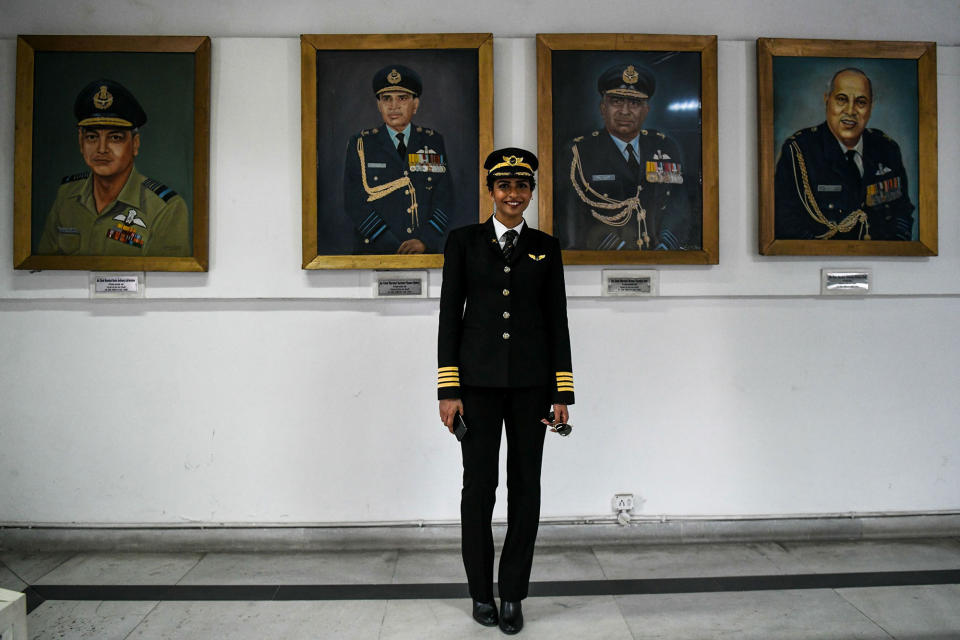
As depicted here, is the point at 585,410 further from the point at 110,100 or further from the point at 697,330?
the point at 110,100

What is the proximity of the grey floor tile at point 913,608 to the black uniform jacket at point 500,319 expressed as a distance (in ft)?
4.74

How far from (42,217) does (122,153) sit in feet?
1.60

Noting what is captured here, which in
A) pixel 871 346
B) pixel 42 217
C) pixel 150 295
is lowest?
pixel 871 346

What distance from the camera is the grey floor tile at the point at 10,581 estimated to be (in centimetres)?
261

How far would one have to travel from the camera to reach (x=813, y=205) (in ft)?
10.1

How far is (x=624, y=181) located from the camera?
3.04 m

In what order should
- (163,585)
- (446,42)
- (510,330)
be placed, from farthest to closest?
1. (446,42)
2. (163,585)
3. (510,330)

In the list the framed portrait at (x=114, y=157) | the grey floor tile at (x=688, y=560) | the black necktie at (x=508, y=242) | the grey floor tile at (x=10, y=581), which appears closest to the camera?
the black necktie at (x=508, y=242)

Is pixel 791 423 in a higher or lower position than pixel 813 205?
lower

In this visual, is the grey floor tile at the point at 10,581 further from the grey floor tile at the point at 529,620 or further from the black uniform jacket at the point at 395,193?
the black uniform jacket at the point at 395,193

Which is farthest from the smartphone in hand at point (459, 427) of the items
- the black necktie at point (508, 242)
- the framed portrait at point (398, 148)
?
the framed portrait at point (398, 148)

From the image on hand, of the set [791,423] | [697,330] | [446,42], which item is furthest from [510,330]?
[791,423]

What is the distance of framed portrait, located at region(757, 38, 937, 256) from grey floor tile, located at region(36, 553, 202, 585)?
10.3 ft

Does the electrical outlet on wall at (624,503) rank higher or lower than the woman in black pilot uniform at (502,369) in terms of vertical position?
lower
